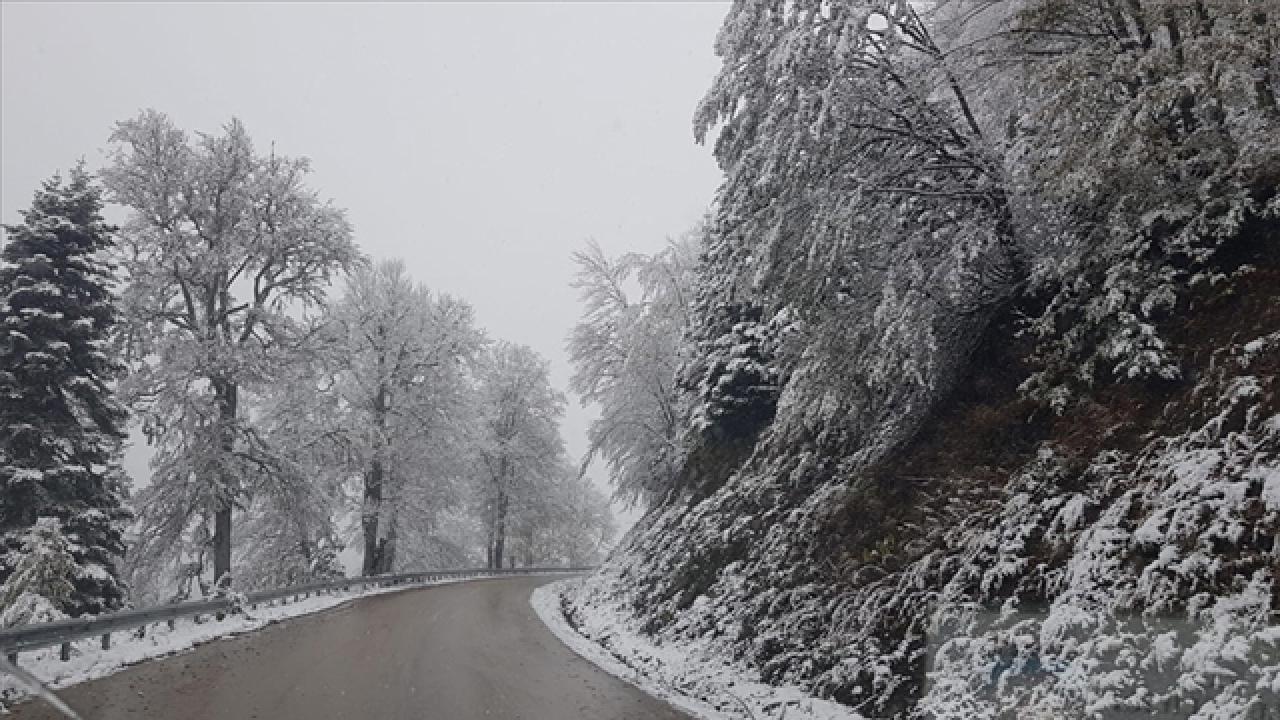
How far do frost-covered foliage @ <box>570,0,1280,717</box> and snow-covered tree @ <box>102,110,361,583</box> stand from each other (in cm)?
1230

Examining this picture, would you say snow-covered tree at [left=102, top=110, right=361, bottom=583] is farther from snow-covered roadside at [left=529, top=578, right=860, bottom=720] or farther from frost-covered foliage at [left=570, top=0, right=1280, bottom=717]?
frost-covered foliage at [left=570, top=0, right=1280, bottom=717]

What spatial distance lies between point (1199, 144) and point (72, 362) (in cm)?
1796

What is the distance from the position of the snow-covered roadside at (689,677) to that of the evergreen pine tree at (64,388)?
29.1 feet

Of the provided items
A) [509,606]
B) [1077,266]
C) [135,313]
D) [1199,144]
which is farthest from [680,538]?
[135,313]

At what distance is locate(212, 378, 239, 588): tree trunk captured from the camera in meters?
18.0

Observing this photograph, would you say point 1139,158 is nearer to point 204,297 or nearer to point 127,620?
point 127,620

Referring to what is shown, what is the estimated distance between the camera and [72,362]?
14.9 meters

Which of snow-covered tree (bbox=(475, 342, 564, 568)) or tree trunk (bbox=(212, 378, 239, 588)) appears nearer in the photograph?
tree trunk (bbox=(212, 378, 239, 588))

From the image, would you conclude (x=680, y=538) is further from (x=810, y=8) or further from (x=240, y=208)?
(x=240, y=208)

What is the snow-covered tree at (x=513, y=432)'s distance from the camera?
39.4 m

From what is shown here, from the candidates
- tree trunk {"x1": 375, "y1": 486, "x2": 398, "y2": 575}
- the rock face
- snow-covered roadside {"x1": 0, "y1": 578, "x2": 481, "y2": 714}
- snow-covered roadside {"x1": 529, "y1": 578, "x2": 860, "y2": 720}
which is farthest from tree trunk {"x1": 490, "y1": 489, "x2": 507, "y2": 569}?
the rock face

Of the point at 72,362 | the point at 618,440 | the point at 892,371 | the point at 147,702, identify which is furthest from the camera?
the point at 618,440

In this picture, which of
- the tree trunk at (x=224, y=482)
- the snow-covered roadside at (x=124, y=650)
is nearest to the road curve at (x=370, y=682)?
the snow-covered roadside at (x=124, y=650)

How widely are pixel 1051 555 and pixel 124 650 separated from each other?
492 inches
